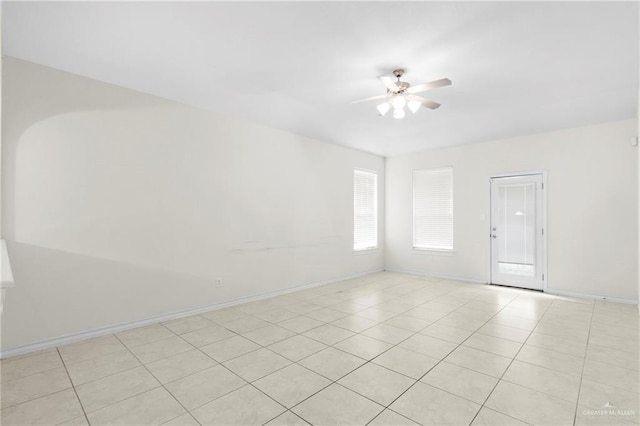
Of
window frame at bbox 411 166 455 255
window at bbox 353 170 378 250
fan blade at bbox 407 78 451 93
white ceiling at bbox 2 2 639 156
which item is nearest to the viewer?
white ceiling at bbox 2 2 639 156

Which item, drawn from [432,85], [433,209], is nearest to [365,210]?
[433,209]

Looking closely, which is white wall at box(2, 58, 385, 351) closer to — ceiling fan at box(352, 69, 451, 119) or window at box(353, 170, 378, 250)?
window at box(353, 170, 378, 250)

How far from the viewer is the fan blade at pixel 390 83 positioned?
296 cm

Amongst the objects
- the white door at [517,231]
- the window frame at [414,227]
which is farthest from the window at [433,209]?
the white door at [517,231]

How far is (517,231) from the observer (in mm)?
5594

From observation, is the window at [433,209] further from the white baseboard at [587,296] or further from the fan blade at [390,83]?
the fan blade at [390,83]

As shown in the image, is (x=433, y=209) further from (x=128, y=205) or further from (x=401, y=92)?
(x=128, y=205)

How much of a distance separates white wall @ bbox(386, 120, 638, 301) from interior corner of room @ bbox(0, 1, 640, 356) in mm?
19

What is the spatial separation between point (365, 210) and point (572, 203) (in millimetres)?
3663

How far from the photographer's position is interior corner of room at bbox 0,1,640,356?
2.99 metres

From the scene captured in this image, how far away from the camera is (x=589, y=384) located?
7.76 feet

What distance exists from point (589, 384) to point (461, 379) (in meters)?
0.96

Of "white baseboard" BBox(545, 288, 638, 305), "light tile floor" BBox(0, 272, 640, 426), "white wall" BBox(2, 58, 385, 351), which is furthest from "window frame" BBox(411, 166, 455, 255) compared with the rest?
"white wall" BBox(2, 58, 385, 351)

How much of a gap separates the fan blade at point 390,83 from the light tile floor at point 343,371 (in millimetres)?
2594
